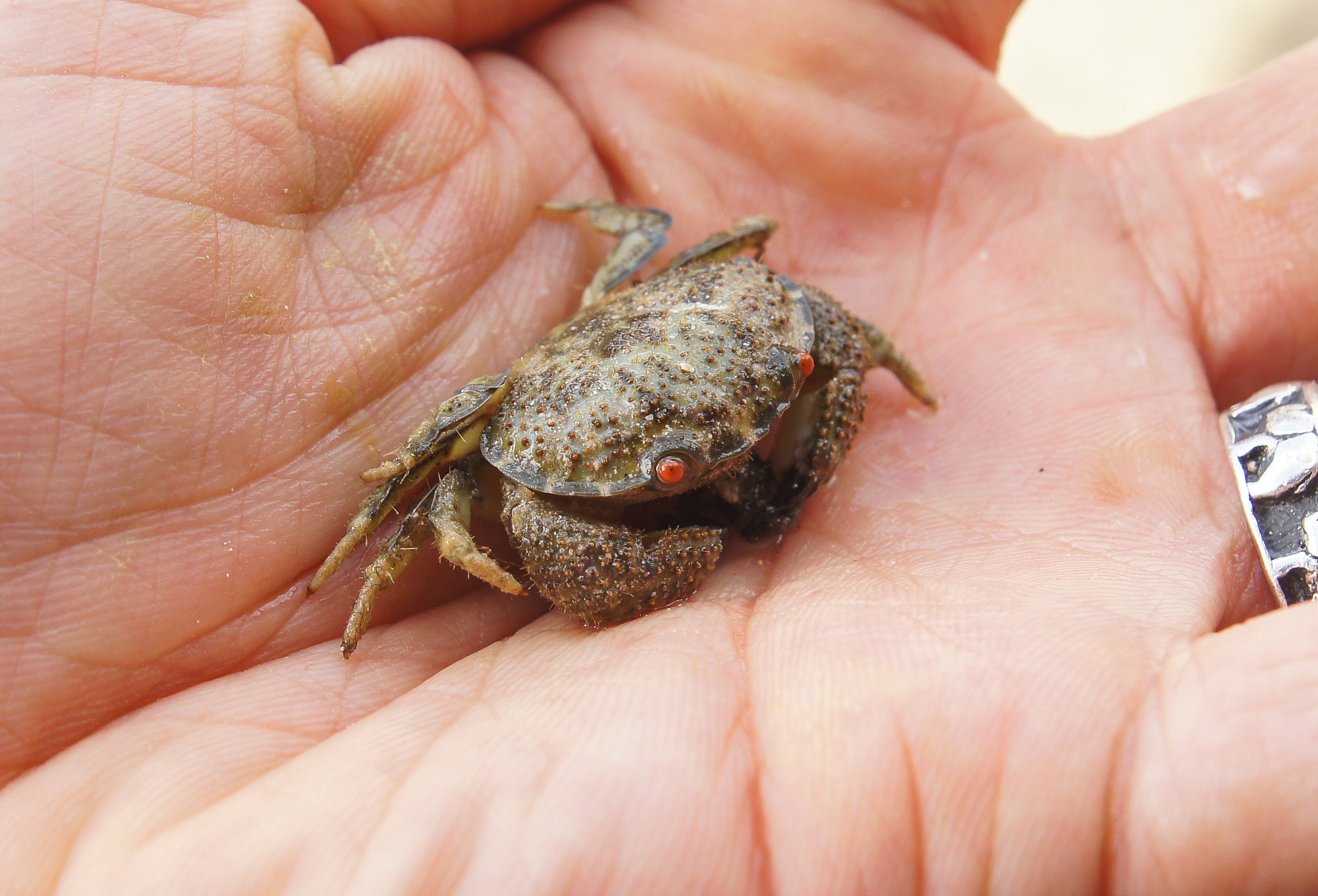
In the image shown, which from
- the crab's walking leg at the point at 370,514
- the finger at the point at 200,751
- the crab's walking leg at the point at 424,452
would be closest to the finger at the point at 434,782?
the finger at the point at 200,751

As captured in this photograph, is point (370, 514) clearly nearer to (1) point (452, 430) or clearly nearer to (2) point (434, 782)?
(1) point (452, 430)

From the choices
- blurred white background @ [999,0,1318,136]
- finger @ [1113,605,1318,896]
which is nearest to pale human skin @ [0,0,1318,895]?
finger @ [1113,605,1318,896]

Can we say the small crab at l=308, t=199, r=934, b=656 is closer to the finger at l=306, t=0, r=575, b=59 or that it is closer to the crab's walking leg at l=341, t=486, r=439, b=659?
the crab's walking leg at l=341, t=486, r=439, b=659

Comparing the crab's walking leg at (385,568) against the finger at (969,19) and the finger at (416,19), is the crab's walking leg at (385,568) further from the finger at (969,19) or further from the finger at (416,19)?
the finger at (969,19)

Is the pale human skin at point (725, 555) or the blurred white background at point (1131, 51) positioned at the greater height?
→ the blurred white background at point (1131, 51)

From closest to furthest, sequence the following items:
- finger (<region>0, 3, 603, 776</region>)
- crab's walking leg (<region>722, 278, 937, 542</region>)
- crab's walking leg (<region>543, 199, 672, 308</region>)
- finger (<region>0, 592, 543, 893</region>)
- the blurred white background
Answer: finger (<region>0, 592, 543, 893</region>) → finger (<region>0, 3, 603, 776</region>) → crab's walking leg (<region>722, 278, 937, 542</region>) → crab's walking leg (<region>543, 199, 672, 308</region>) → the blurred white background

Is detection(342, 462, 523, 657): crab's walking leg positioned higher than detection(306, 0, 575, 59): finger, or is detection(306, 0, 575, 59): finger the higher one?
detection(306, 0, 575, 59): finger
